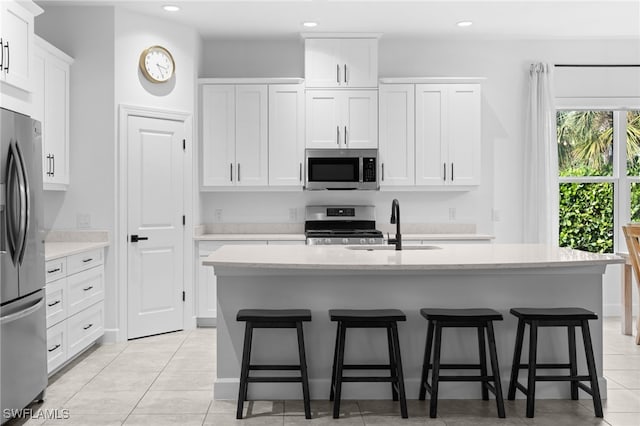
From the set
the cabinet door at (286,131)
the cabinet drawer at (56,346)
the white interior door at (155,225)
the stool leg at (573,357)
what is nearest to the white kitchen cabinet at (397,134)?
the cabinet door at (286,131)

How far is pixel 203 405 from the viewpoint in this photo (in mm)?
Result: 3471

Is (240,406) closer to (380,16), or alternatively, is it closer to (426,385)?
(426,385)

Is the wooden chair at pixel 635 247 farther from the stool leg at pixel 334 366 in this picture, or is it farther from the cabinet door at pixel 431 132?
the stool leg at pixel 334 366

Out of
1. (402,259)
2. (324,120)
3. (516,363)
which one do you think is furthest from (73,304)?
(516,363)

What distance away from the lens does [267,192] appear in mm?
6145

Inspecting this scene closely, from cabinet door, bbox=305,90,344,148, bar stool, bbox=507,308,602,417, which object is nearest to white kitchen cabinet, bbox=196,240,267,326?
cabinet door, bbox=305,90,344,148

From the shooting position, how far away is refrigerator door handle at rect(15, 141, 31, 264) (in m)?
3.19

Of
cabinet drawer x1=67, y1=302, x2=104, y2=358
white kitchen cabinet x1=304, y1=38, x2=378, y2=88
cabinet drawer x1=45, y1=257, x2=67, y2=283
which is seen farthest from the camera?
white kitchen cabinet x1=304, y1=38, x2=378, y2=88

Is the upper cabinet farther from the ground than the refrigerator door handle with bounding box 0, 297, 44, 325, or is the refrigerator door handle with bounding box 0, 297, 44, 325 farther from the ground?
the upper cabinet

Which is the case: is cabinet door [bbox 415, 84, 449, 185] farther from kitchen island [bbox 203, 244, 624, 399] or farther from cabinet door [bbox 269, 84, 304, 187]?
kitchen island [bbox 203, 244, 624, 399]

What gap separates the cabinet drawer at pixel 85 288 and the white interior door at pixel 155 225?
308mm

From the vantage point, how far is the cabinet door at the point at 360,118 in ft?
18.9

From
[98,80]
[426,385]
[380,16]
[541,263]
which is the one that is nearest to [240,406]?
[426,385]

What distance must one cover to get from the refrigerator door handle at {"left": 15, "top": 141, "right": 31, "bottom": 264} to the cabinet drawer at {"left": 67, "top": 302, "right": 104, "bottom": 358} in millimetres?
1157
